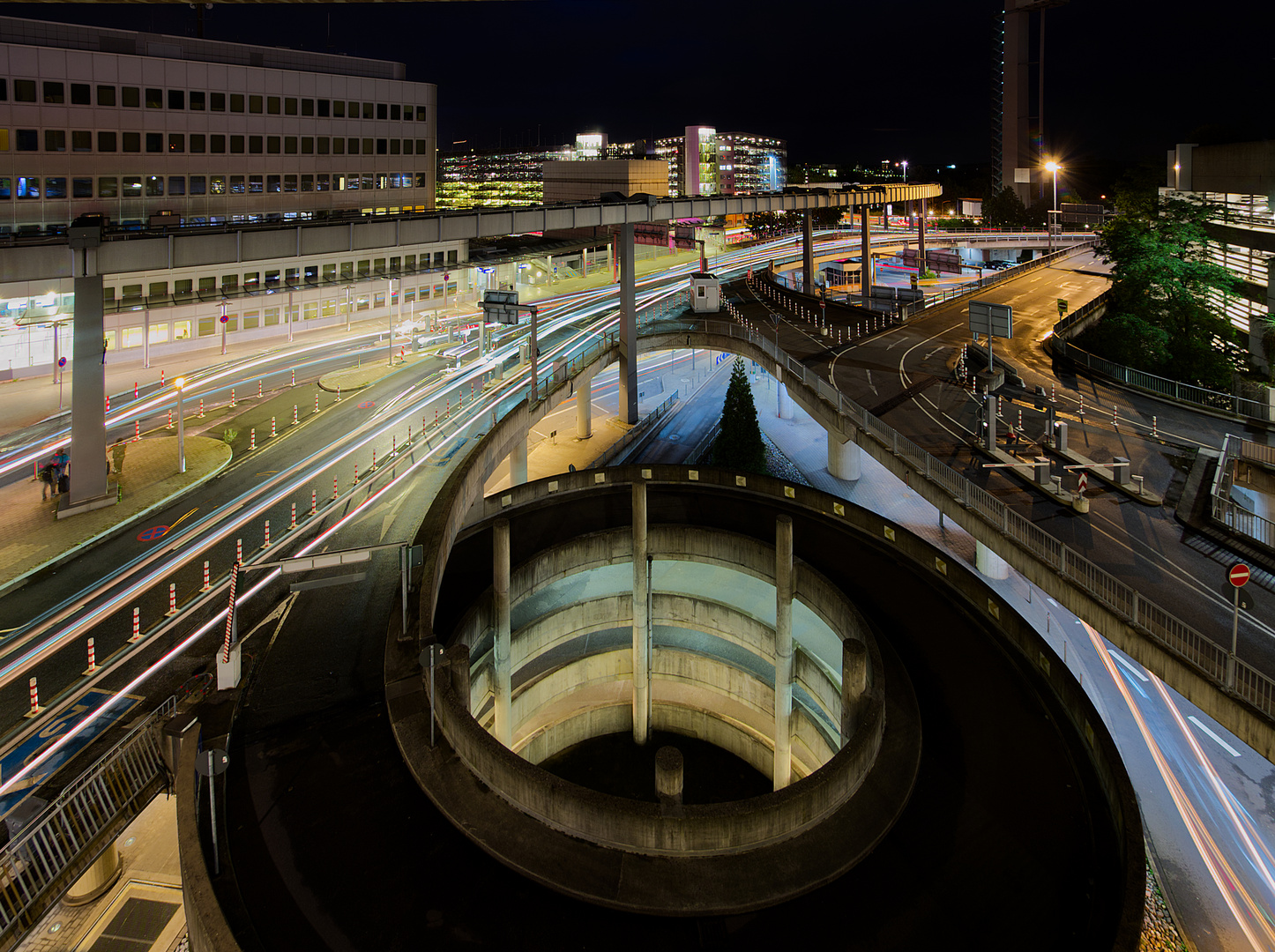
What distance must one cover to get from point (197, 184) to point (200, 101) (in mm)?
4839

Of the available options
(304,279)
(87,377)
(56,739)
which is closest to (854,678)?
(56,739)

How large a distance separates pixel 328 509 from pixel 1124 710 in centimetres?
2456

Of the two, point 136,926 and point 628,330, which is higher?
point 628,330

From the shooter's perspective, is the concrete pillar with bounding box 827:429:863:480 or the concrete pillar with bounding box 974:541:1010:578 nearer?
the concrete pillar with bounding box 974:541:1010:578

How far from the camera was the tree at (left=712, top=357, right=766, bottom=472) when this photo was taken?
3988 cm

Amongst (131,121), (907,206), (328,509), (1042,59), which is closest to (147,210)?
(131,121)

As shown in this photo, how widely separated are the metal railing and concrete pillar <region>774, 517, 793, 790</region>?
1419cm

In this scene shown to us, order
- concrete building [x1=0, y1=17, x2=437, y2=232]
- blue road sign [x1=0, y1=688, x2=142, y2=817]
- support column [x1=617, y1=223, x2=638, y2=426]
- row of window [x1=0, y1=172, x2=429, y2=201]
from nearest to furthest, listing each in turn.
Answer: blue road sign [x1=0, y1=688, x2=142, y2=817] → support column [x1=617, y1=223, x2=638, y2=426] → concrete building [x1=0, y1=17, x2=437, y2=232] → row of window [x1=0, y1=172, x2=429, y2=201]

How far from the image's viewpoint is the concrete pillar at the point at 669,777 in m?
14.9

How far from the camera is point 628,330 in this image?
4341 centimetres

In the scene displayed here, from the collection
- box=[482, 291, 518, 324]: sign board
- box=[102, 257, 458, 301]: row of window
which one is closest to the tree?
box=[482, 291, 518, 324]: sign board

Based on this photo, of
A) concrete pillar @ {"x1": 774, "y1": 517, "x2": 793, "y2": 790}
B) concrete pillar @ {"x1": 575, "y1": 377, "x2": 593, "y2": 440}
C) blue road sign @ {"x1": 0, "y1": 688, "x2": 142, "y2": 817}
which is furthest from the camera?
concrete pillar @ {"x1": 575, "y1": 377, "x2": 593, "y2": 440}

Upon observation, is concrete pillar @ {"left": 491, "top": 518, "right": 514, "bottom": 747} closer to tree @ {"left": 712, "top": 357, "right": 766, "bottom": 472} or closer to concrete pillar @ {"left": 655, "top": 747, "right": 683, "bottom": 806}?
concrete pillar @ {"left": 655, "top": 747, "right": 683, "bottom": 806}

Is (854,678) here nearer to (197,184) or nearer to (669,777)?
(669,777)
